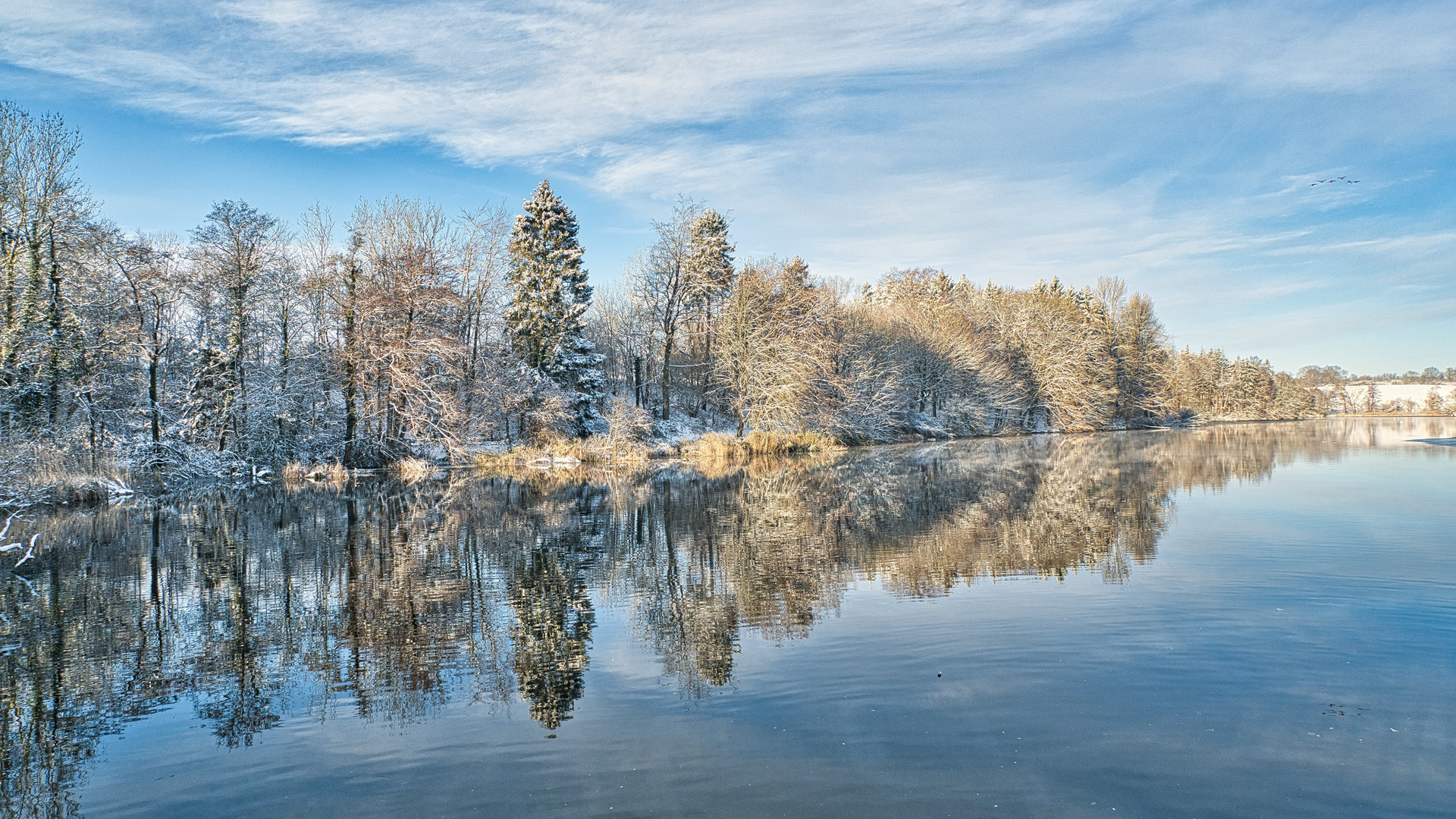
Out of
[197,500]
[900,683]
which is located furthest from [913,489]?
[197,500]

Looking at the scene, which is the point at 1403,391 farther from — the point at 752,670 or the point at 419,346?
the point at 752,670

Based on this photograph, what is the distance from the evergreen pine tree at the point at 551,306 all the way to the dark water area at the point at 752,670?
2103cm

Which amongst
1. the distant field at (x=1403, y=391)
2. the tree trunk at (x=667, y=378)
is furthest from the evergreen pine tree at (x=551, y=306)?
the distant field at (x=1403, y=391)

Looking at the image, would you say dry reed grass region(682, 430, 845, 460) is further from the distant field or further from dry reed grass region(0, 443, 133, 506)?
the distant field

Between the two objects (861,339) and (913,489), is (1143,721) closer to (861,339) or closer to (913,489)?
(913,489)

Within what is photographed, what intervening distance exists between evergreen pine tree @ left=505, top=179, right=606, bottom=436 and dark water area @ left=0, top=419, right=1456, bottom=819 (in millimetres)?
21033

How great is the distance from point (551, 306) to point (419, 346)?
755cm

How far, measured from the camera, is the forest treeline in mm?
23531

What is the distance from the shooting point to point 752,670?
263 inches

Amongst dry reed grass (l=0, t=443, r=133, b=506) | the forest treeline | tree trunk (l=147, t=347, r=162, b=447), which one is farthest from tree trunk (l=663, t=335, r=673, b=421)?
dry reed grass (l=0, t=443, r=133, b=506)

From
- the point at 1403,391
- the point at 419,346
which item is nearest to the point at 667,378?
the point at 419,346

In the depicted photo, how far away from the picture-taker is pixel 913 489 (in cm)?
2069

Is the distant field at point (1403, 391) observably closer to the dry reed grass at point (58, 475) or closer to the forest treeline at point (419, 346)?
the forest treeline at point (419, 346)

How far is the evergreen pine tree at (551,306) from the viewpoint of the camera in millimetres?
35188
